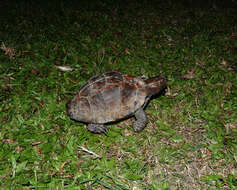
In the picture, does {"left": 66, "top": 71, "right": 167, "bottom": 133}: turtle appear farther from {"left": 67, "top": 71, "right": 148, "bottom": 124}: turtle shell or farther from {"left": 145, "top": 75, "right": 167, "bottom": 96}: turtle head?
{"left": 145, "top": 75, "right": 167, "bottom": 96}: turtle head

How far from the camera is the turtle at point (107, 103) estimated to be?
9.93 ft

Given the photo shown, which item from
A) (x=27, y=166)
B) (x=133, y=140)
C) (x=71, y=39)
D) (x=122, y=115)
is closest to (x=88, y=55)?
(x=71, y=39)

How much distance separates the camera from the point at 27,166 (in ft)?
8.88

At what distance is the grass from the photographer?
2682 mm

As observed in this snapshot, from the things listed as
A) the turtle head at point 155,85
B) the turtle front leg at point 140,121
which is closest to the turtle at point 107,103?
the turtle front leg at point 140,121

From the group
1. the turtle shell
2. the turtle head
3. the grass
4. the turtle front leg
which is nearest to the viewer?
the grass

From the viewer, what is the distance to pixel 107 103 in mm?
3043

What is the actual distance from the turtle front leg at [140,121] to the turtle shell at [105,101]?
14 centimetres

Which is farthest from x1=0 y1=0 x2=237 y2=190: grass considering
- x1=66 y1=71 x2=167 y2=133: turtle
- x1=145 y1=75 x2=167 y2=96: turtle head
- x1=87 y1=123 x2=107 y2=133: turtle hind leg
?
x1=145 y1=75 x2=167 y2=96: turtle head

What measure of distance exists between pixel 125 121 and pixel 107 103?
2.03 feet

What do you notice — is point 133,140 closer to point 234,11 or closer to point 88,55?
point 88,55

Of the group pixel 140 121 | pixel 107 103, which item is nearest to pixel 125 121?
pixel 140 121

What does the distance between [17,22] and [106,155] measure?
5724mm

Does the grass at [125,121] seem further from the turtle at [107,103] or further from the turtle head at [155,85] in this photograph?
the turtle head at [155,85]
